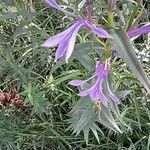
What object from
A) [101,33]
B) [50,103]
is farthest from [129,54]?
[50,103]

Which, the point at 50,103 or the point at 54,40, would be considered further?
the point at 50,103

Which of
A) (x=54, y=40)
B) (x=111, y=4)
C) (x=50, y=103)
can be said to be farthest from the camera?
(x=50, y=103)

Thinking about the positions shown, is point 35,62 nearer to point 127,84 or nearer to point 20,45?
point 20,45

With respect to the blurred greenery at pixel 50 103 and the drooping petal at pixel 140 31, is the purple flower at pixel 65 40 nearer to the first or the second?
the drooping petal at pixel 140 31

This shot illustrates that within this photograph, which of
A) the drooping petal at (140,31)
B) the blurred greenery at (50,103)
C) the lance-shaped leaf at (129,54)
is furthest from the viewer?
the blurred greenery at (50,103)

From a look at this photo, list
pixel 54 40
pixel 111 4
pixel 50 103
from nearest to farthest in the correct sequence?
1. pixel 54 40
2. pixel 111 4
3. pixel 50 103

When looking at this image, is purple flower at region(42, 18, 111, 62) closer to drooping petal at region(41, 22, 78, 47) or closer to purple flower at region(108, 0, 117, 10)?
drooping petal at region(41, 22, 78, 47)

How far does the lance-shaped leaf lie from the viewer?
2.76ft

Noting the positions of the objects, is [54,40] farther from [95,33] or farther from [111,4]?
[111,4]

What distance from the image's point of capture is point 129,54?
2.82 feet

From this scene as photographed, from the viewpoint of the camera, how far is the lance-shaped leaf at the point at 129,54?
2.76ft

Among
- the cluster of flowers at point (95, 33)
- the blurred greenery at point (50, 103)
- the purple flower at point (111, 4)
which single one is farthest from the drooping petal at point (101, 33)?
the blurred greenery at point (50, 103)

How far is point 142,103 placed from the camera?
1.71 m

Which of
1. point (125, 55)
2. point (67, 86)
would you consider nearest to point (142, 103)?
point (67, 86)
